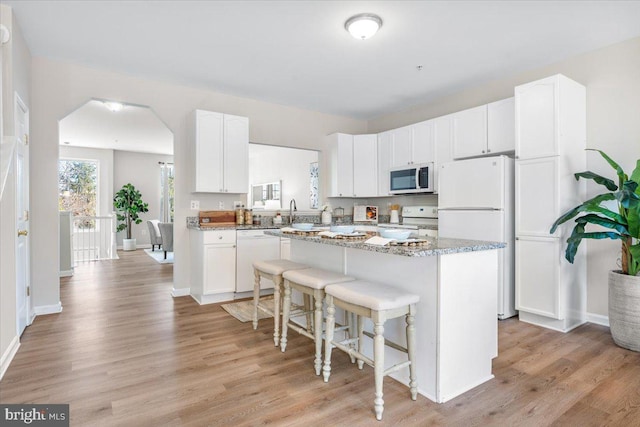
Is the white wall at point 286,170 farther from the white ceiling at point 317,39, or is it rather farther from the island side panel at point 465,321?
the island side panel at point 465,321

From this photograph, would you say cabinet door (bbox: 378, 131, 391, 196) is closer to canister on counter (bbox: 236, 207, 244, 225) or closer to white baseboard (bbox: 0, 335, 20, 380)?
canister on counter (bbox: 236, 207, 244, 225)

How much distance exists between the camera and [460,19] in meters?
2.71

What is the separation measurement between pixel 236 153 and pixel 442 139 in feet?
8.35

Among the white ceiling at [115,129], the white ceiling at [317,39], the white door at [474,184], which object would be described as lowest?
the white door at [474,184]

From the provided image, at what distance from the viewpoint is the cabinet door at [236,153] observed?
4266mm

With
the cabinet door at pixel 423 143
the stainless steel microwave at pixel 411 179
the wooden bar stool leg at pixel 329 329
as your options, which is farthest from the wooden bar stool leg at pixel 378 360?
the cabinet door at pixel 423 143

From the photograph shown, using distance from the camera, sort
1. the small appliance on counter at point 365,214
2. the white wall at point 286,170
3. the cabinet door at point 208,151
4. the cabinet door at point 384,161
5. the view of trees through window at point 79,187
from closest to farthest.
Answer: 1. the cabinet door at point 208,151
2. the cabinet door at point 384,161
3. the small appliance on counter at point 365,214
4. the white wall at point 286,170
5. the view of trees through window at point 79,187

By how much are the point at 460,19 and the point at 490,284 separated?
6.65 ft

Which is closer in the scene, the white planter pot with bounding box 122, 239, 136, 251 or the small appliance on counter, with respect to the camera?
the small appliance on counter

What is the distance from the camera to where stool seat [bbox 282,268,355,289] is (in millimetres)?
2293

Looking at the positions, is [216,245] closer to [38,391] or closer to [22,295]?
[22,295]

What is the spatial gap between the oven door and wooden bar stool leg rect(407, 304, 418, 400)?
287 centimetres

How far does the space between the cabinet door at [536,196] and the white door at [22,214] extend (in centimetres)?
424

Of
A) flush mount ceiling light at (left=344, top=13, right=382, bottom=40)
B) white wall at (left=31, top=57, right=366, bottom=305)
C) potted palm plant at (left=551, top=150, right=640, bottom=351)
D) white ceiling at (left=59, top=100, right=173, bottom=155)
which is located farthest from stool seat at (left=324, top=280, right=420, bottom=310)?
white ceiling at (left=59, top=100, right=173, bottom=155)
